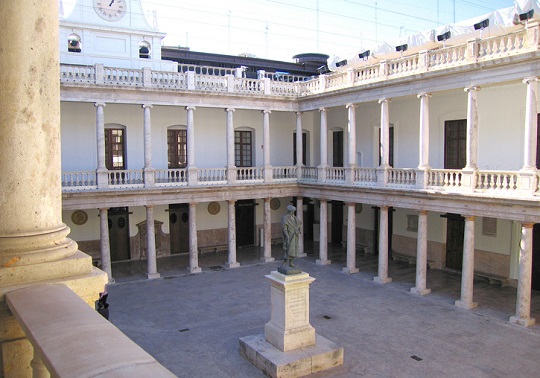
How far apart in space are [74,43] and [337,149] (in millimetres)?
14940

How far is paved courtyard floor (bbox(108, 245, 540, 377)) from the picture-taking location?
505 inches

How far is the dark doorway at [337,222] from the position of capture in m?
28.8

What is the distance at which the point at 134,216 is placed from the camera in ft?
82.1

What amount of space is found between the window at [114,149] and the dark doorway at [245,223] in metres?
7.46

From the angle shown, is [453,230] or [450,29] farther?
[453,230]

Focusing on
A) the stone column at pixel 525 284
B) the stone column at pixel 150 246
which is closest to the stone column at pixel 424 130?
the stone column at pixel 525 284

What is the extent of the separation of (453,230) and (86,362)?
22.2 meters

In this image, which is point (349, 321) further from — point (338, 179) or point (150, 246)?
point (150, 246)

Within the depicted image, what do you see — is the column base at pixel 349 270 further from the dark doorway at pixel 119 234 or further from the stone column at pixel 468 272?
the dark doorway at pixel 119 234

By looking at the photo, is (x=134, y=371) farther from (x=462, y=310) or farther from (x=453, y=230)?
(x=453, y=230)

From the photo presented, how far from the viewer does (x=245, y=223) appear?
1135 inches

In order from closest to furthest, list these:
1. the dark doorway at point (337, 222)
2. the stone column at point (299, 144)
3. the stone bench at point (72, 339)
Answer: the stone bench at point (72, 339) → the stone column at point (299, 144) → the dark doorway at point (337, 222)

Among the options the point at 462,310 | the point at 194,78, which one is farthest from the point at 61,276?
the point at 194,78

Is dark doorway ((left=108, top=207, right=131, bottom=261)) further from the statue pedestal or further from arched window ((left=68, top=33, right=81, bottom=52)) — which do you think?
the statue pedestal
